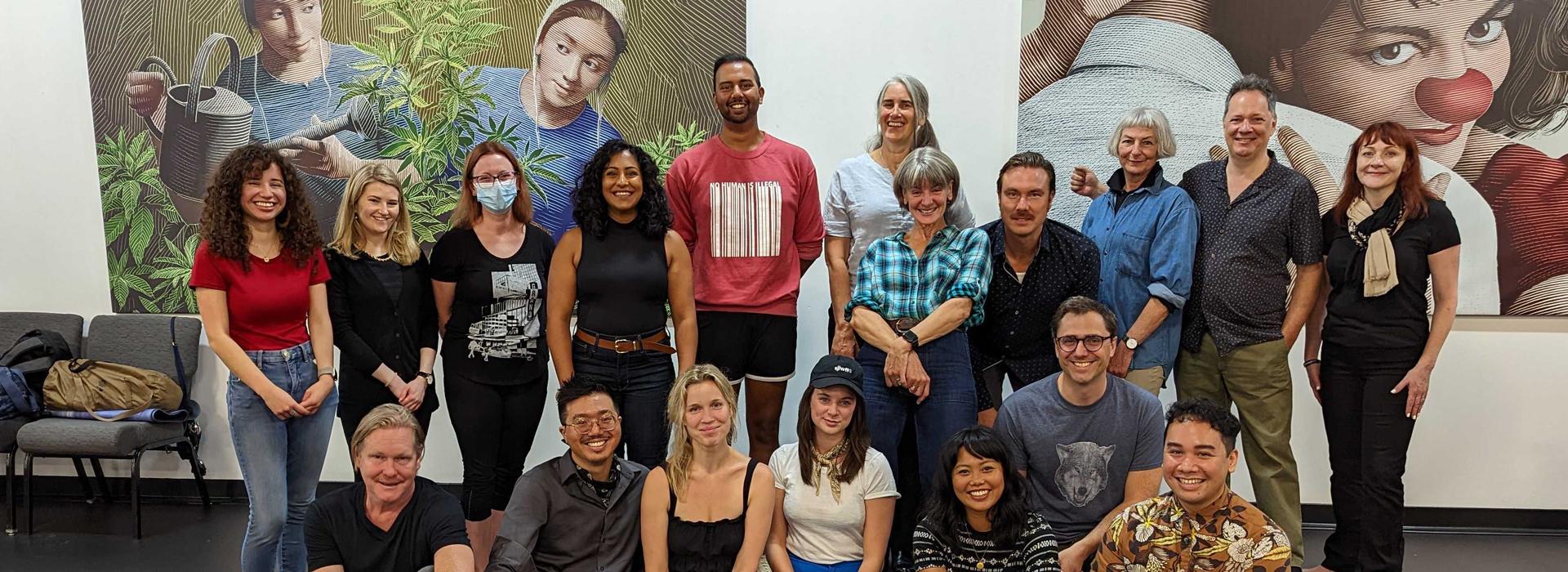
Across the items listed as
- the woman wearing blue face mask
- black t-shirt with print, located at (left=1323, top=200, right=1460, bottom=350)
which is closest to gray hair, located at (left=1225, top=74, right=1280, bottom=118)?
black t-shirt with print, located at (left=1323, top=200, right=1460, bottom=350)

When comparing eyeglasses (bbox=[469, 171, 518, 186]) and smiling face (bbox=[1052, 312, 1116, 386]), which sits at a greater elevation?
eyeglasses (bbox=[469, 171, 518, 186])

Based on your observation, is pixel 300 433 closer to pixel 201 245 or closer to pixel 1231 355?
pixel 201 245

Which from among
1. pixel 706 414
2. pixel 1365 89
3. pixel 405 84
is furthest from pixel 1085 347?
pixel 405 84

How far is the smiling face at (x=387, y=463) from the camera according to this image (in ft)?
8.07

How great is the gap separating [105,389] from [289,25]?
1.72 metres

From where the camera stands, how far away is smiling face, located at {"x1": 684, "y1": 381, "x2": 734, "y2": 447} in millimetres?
2705

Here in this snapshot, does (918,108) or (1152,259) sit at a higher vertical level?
(918,108)

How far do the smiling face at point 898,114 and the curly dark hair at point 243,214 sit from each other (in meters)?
1.86

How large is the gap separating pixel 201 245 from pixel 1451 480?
487 cm

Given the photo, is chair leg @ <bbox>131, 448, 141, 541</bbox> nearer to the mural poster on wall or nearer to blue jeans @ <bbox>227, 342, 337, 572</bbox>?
blue jeans @ <bbox>227, 342, 337, 572</bbox>

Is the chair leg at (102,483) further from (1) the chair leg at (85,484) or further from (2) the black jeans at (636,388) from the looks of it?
(2) the black jeans at (636,388)

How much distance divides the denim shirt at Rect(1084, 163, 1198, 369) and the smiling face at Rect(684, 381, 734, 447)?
134 centimetres

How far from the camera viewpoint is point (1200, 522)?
2.37 meters

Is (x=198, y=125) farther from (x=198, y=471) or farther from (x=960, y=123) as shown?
(x=960, y=123)
